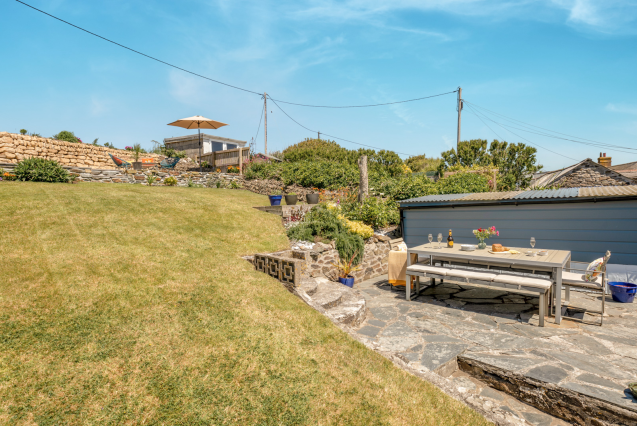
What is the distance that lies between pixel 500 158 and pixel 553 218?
1377 cm

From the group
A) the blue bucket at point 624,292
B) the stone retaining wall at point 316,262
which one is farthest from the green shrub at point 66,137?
the blue bucket at point 624,292

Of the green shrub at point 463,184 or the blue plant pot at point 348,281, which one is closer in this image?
the blue plant pot at point 348,281

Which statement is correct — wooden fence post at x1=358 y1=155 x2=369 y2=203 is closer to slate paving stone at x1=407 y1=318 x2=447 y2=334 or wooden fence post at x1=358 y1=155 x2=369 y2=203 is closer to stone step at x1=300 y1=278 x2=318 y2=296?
stone step at x1=300 y1=278 x2=318 y2=296

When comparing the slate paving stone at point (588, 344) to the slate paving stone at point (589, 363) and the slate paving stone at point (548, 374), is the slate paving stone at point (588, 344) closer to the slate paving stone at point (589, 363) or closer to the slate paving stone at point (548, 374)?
the slate paving stone at point (589, 363)

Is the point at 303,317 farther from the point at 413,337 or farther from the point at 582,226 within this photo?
the point at 582,226

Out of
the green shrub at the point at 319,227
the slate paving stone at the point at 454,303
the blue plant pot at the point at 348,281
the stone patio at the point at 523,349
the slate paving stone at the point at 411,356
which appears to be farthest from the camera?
the green shrub at the point at 319,227

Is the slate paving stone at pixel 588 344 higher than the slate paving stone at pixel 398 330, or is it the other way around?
the slate paving stone at pixel 588 344

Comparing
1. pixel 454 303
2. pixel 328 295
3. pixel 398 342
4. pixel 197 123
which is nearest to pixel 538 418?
pixel 398 342

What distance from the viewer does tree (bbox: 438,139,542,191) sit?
61.1 feet

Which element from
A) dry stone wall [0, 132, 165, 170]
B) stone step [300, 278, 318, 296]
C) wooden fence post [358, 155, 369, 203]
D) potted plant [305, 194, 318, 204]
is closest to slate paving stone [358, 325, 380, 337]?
stone step [300, 278, 318, 296]

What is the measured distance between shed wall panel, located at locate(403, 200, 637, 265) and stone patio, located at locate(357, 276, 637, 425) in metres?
1.32

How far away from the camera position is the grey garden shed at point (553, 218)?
6.97m

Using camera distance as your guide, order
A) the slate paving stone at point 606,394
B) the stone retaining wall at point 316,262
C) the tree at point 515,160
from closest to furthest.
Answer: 1. the slate paving stone at point 606,394
2. the stone retaining wall at point 316,262
3. the tree at point 515,160

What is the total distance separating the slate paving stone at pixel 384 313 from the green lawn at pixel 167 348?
1655 mm
